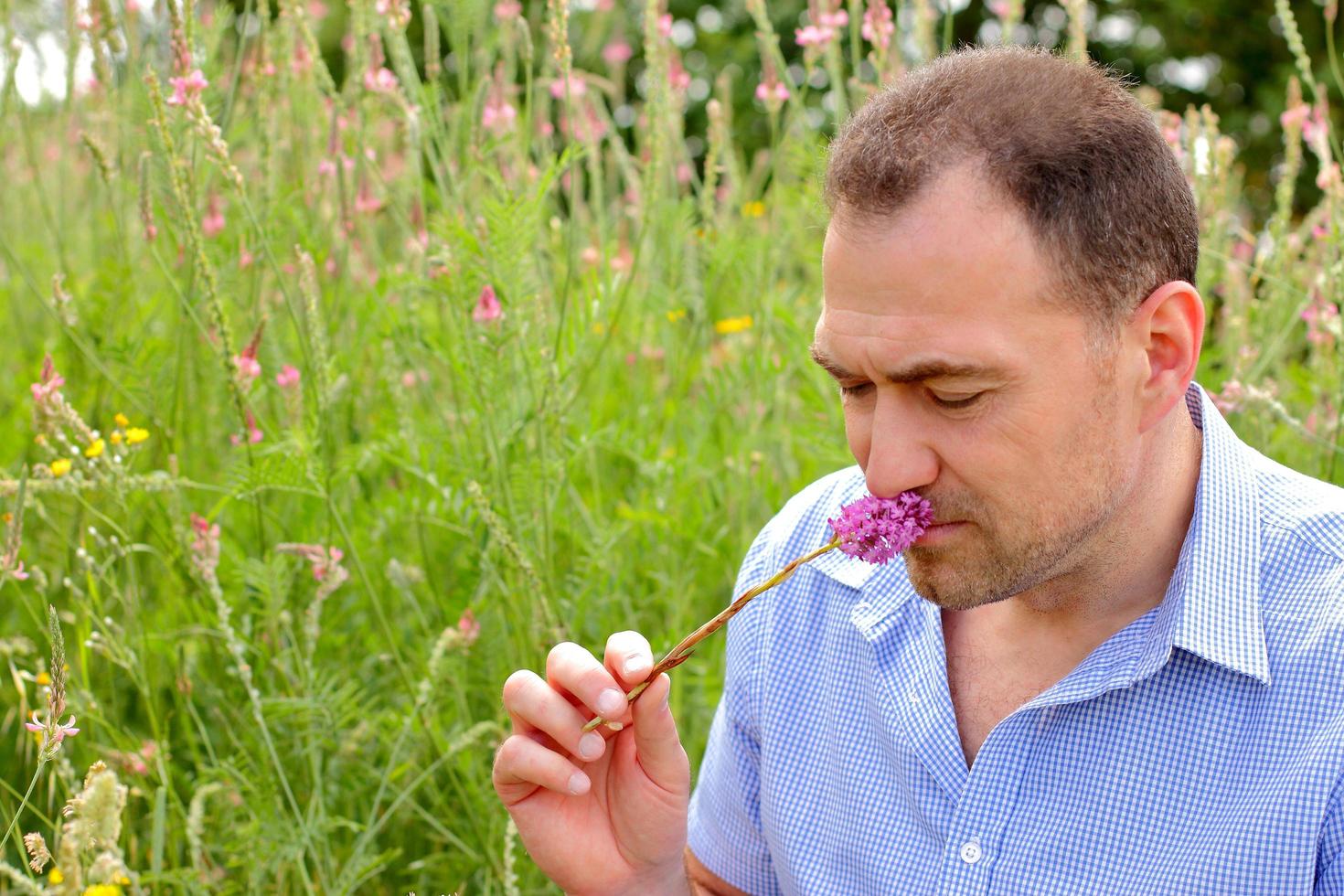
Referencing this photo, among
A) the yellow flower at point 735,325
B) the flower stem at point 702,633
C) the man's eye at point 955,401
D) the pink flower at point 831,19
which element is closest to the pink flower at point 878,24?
the pink flower at point 831,19

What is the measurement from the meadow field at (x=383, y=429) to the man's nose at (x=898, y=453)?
1.31ft

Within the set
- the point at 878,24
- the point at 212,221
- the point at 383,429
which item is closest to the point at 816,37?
the point at 878,24

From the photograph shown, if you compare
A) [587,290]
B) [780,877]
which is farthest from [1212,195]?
[780,877]

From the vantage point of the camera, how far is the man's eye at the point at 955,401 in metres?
1.28

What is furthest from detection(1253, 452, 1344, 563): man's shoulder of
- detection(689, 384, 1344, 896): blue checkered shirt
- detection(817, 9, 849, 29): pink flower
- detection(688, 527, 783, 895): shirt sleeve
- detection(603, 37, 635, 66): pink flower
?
detection(603, 37, 635, 66): pink flower

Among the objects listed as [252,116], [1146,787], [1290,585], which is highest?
[252,116]

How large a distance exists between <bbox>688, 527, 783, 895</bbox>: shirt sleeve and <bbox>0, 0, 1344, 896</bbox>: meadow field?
10.2 inches

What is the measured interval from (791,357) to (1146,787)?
3.83ft

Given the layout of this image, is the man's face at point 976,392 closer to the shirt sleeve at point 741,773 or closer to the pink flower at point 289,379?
the shirt sleeve at point 741,773

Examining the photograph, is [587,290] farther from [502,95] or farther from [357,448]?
[502,95]

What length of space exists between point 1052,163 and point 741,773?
2.69 ft

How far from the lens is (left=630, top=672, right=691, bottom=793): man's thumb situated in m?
1.40

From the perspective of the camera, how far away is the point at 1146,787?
130cm

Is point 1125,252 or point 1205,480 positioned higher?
point 1125,252
